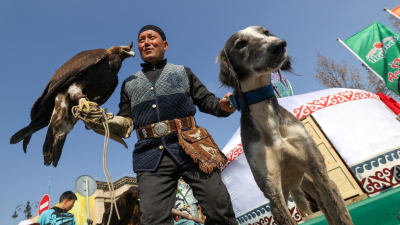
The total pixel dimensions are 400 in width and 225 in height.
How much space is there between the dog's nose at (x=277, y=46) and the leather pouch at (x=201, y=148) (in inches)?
39.8

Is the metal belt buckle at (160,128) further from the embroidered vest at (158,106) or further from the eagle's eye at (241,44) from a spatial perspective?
the eagle's eye at (241,44)

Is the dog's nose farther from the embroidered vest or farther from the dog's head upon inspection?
the embroidered vest

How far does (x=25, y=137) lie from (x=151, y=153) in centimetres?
180

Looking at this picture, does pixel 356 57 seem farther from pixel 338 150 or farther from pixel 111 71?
Answer: pixel 111 71

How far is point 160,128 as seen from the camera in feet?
7.93

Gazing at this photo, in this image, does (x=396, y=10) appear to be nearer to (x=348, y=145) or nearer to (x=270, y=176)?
(x=348, y=145)

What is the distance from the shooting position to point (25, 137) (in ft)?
10.2

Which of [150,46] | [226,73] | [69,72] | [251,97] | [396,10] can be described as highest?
[396,10]

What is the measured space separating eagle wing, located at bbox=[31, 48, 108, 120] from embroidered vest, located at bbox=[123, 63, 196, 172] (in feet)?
2.92

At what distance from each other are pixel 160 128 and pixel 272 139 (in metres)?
1.00

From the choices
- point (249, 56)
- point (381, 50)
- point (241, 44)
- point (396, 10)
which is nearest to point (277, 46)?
point (249, 56)

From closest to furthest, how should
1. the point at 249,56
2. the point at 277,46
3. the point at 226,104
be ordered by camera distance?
the point at 277,46, the point at 249,56, the point at 226,104

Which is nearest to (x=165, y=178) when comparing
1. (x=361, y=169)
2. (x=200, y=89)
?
(x=200, y=89)

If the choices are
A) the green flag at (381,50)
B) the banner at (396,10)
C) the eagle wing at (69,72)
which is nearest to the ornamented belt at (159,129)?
the eagle wing at (69,72)
